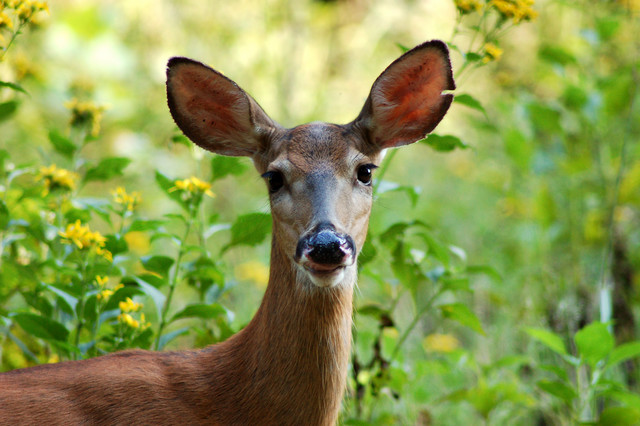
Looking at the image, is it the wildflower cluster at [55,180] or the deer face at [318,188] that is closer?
the deer face at [318,188]

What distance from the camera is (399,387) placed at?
334 centimetres

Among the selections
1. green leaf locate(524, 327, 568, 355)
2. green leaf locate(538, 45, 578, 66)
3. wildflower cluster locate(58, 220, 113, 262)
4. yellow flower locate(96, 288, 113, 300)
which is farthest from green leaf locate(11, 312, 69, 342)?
green leaf locate(538, 45, 578, 66)

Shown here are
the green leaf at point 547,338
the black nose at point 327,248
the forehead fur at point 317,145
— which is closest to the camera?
the black nose at point 327,248

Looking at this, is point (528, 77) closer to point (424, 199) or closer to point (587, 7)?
point (424, 199)

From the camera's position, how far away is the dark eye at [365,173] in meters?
2.73

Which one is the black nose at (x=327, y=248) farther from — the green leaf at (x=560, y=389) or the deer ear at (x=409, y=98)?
the green leaf at (x=560, y=389)

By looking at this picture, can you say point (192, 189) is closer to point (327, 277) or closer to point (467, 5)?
point (327, 277)

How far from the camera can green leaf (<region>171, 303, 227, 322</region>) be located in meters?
2.93

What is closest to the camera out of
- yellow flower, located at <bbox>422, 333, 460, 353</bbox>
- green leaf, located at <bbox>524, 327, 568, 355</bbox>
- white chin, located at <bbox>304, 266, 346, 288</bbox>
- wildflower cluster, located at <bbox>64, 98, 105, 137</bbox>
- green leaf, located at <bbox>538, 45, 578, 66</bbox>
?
white chin, located at <bbox>304, 266, 346, 288</bbox>

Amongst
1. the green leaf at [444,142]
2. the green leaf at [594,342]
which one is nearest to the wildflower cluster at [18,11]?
the green leaf at [444,142]

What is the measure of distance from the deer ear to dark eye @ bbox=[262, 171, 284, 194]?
38 cm

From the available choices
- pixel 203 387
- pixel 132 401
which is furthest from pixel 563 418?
pixel 132 401

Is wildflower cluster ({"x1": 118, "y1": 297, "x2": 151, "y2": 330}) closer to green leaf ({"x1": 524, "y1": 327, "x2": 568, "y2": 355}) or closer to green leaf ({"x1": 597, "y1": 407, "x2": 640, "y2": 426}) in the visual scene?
green leaf ({"x1": 524, "y1": 327, "x2": 568, "y2": 355})

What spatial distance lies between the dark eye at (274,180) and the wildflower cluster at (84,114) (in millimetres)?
1079
